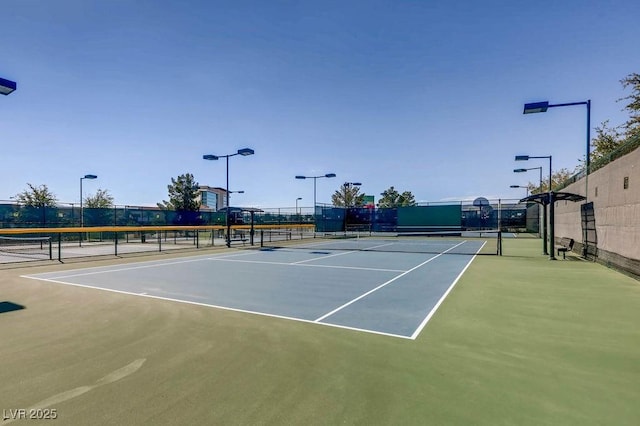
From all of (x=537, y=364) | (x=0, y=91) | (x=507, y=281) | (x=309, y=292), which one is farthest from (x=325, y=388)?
(x=0, y=91)

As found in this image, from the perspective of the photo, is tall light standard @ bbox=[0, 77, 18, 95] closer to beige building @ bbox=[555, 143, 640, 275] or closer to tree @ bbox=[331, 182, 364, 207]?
beige building @ bbox=[555, 143, 640, 275]

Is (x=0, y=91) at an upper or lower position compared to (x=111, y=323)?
upper

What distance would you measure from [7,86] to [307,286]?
8.64m

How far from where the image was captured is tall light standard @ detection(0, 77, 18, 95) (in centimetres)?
771

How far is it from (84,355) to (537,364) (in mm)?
5873

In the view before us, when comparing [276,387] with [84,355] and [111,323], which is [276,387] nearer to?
[84,355]

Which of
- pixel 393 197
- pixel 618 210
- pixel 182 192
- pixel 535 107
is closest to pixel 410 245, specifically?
pixel 535 107

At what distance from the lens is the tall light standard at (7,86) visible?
7.71 m

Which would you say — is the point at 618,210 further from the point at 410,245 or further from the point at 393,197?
the point at 393,197

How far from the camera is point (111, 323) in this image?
5941mm

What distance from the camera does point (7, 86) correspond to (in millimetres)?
7812

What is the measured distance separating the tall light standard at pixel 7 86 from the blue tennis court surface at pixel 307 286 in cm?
519

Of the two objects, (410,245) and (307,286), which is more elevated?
(307,286)

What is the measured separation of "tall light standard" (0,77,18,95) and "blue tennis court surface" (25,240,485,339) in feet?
17.0
